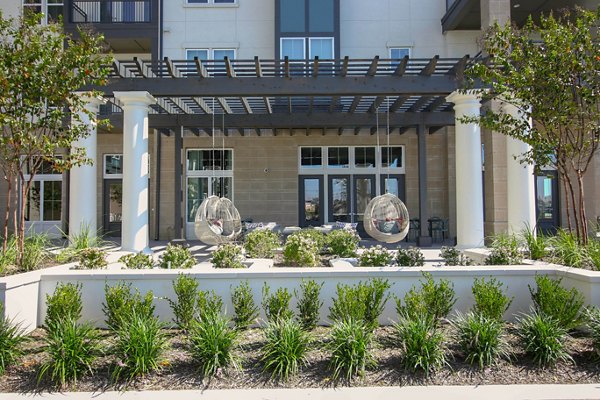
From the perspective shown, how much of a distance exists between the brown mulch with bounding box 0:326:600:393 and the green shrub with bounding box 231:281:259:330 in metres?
0.77

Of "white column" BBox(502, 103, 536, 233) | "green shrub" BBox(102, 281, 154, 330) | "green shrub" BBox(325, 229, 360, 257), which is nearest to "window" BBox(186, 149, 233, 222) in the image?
"green shrub" BBox(325, 229, 360, 257)

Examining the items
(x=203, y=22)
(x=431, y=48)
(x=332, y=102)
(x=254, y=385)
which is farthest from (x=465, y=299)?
(x=203, y=22)

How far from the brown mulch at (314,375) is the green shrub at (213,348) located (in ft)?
0.26

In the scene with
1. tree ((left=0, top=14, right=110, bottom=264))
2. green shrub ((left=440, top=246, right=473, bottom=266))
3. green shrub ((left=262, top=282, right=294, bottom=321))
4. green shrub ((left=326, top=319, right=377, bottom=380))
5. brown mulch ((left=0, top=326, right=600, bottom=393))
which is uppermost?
tree ((left=0, top=14, right=110, bottom=264))

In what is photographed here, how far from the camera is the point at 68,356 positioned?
4262 mm

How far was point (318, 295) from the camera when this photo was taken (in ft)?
18.9

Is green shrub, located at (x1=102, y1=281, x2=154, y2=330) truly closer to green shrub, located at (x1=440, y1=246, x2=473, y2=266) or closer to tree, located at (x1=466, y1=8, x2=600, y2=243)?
green shrub, located at (x1=440, y1=246, x2=473, y2=266)

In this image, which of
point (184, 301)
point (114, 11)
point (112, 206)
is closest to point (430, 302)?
point (184, 301)

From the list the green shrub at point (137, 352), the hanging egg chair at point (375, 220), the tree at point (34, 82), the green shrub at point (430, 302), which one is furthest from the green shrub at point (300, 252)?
the tree at point (34, 82)

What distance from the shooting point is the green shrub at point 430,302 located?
5.08 metres

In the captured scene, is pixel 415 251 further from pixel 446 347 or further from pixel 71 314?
pixel 71 314

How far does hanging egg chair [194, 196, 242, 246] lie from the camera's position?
1015 cm

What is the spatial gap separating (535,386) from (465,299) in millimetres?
1941

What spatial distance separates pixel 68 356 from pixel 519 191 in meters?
9.96
